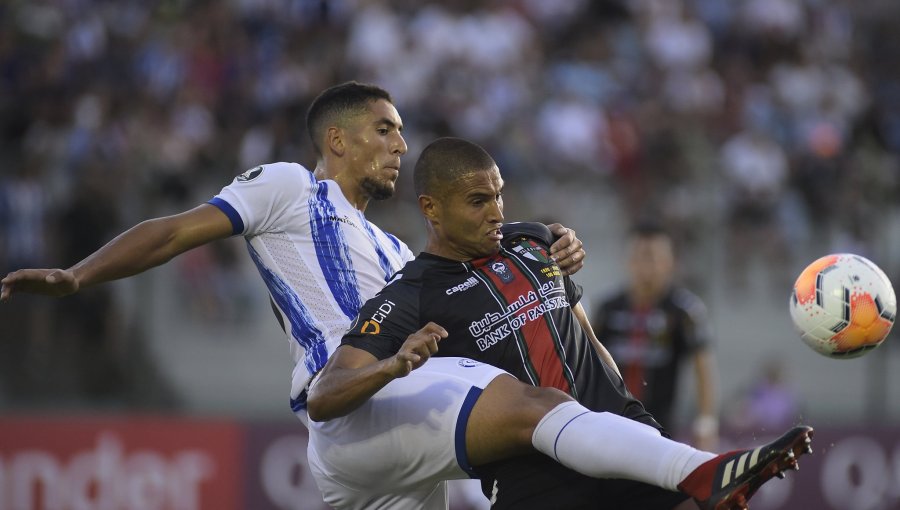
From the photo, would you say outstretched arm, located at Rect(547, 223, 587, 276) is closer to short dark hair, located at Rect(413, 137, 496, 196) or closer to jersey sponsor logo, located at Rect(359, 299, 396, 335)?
short dark hair, located at Rect(413, 137, 496, 196)

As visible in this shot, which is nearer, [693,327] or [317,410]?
[317,410]

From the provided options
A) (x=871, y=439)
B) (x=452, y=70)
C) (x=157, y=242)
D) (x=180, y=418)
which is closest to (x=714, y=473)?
(x=157, y=242)

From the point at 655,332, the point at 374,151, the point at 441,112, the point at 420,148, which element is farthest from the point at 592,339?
the point at 441,112

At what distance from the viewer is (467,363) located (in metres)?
5.28

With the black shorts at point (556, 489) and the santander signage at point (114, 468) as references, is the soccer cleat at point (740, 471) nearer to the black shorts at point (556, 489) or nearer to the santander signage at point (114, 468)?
the black shorts at point (556, 489)

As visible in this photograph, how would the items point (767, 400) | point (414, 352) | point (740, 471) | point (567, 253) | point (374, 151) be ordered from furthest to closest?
point (767, 400) → point (374, 151) → point (567, 253) → point (414, 352) → point (740, 471)

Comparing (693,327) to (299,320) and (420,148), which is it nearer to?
(420,148)

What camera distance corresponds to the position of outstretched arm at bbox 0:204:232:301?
5.01 metres

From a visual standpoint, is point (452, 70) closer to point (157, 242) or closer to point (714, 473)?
point (157, 242)

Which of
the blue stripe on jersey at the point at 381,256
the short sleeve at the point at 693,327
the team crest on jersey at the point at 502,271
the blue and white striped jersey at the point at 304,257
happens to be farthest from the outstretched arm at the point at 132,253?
the short sleeve at the point at 693,327

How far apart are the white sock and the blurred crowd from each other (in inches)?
255

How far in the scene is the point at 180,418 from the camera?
10805mm

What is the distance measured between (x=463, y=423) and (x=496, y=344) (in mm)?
398

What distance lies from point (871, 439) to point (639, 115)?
4563mm
